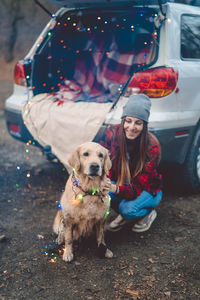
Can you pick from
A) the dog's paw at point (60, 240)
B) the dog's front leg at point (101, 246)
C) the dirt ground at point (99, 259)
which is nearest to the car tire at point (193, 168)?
the dirt ground at point (99, 259)

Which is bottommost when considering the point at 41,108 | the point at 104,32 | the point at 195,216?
the point at 195,216

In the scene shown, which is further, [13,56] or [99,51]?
[13,56]

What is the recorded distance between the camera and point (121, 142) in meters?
2.96

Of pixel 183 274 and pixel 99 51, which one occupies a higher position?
pixel 99 51

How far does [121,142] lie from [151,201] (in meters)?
0.66

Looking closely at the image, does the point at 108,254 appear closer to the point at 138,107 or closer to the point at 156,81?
the point at 138,107

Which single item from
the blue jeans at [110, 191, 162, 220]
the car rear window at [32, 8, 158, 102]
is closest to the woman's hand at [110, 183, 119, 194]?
the blue jeans at [110, 191, 162, 220]

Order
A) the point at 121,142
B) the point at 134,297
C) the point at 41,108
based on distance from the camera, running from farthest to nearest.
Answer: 1. the point at 41,108
2. the point at 121,142
3. the point at 134,297

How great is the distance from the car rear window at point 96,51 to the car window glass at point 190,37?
0.51 m

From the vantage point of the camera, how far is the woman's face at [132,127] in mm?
2881

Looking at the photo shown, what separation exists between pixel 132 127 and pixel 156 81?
560 mm

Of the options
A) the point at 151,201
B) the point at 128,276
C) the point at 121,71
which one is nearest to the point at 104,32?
the point at 121,71

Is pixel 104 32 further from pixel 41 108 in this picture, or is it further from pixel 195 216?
pixel 195 216

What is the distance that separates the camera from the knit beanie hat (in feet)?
9.09
